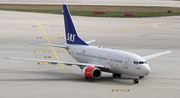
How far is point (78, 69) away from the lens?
54125 millimetres

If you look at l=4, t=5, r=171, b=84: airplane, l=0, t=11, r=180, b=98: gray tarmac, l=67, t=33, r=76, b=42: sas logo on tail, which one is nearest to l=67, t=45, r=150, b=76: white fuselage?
l=4, t=5, r=171, b=84: airplane

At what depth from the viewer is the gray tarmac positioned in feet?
127

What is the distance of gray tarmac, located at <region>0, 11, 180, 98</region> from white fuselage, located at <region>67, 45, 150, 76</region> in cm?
172

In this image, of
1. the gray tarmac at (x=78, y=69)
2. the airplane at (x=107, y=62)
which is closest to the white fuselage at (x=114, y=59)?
the airplane at (x=107, y=62)

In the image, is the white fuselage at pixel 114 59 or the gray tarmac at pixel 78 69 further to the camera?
the white fuselage at pixel 114 59

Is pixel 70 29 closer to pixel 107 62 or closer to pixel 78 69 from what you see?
pixel 78 69

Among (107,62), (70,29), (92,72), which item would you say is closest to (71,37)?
(70,29)

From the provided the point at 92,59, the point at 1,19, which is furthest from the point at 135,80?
the point at 1,19

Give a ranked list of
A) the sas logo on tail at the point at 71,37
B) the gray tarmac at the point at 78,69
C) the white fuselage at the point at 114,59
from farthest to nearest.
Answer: the sas logo on tail at the point at 71,37 → the white fuselage at the point at 114,59 → the gray tarmac at the point at 78,69

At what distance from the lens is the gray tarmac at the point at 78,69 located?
38.8 metres

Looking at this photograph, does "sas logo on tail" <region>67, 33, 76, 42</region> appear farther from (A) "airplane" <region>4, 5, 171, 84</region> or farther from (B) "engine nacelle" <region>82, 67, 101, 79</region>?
(B) "engine nacelle" <region>82, 67, 101, 79</region>

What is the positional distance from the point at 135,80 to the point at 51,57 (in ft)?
82.9

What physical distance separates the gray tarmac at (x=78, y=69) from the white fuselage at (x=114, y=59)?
172 centimetres

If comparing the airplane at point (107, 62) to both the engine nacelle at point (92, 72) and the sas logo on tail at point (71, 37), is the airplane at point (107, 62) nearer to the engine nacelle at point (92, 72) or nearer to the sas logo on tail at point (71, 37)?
the engine nacelle at point (92, 72)
